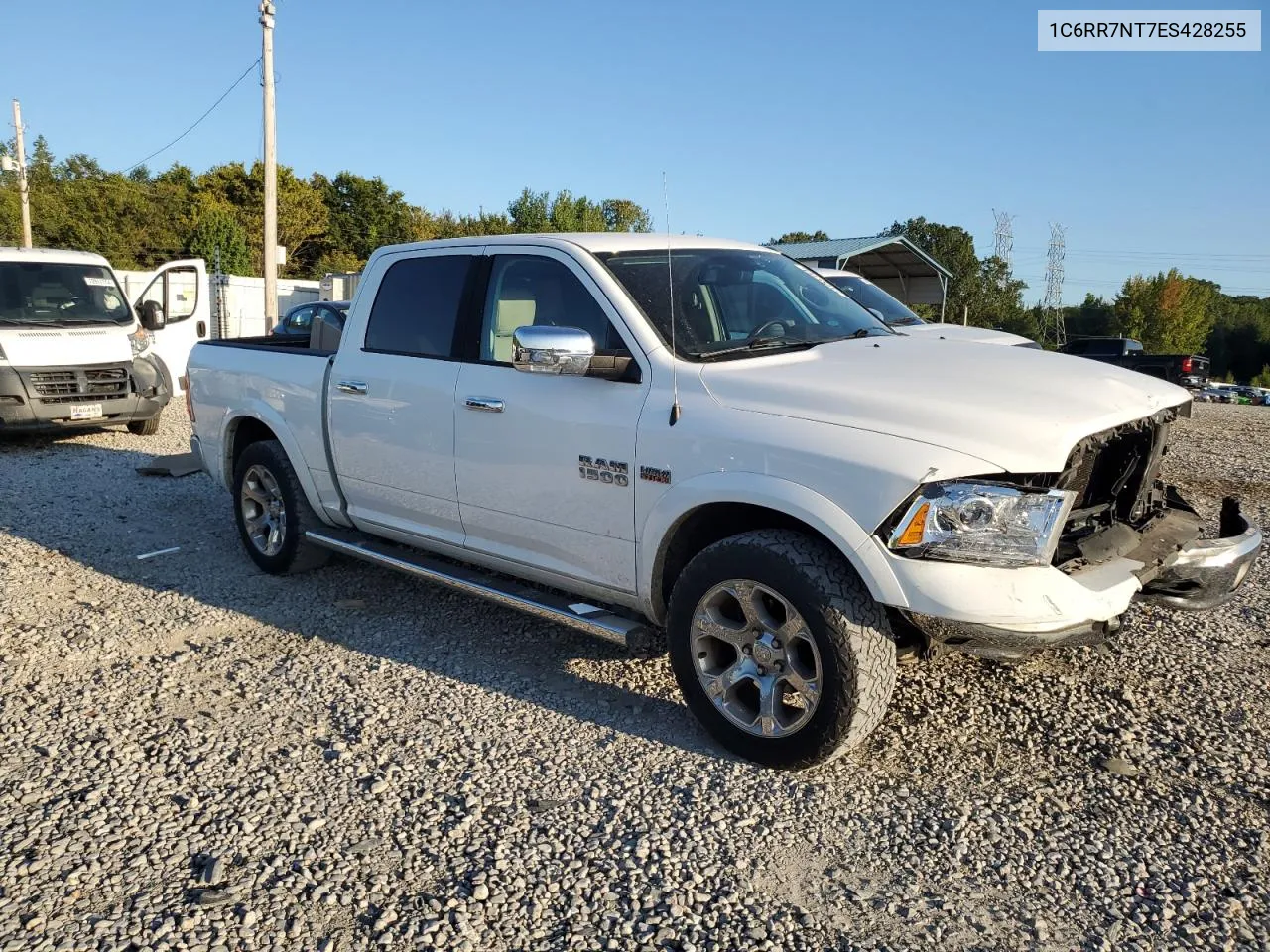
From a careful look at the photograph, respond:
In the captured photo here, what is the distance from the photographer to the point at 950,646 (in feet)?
10.5

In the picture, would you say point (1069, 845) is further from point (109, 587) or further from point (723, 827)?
point (109, 587)

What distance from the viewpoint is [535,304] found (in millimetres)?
4332

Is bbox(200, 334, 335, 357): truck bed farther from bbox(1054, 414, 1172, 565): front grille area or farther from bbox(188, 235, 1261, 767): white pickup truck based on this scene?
bbox(1054, 414, 1172, 565): front grille area

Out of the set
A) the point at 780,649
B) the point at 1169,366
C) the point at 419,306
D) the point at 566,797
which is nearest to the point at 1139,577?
the point at 780,649

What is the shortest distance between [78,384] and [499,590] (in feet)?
26.4

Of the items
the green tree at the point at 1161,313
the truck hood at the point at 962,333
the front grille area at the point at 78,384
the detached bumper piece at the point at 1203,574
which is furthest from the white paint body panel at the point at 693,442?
the green tree at the point at 1161,313

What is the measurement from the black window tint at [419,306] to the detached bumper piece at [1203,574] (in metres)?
3.20

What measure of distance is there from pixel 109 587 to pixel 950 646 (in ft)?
16.0

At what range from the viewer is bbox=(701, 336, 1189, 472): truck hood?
120 inches

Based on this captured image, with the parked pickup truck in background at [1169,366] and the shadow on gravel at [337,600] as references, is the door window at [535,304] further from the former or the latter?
the parked pickup truck in background at [1169,366]

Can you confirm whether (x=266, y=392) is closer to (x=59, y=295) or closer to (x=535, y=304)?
(x=535, y=304)

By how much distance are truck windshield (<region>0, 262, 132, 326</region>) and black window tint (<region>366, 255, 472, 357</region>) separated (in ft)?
23.6

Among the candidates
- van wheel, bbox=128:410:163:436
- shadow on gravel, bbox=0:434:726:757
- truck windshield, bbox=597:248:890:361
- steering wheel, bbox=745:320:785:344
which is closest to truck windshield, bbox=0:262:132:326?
van wheel, bbox=128:410:163:436

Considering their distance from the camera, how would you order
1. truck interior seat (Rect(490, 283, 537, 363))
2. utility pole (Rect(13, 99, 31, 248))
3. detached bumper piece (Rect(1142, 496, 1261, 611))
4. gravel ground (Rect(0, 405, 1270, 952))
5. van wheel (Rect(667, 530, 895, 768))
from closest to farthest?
gravel ground (Rect(0, 405, 1270, 952)) < van wheel (Rect(667, 530, 895, 768)) < detached bumper piece (Rect(1142, 496, 1261, 611)) < truck interior seat (Rect(490, 283, 537, 363)) < utility pole (Rect(13, 99, 31, 248))
